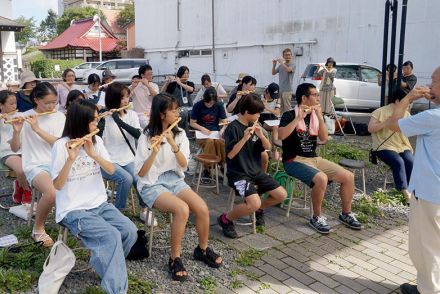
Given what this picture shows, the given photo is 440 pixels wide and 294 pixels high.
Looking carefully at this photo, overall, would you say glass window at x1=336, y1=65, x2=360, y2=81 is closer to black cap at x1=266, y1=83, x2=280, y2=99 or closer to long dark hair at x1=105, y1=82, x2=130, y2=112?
black cap at x1=266, y1=83, x2=280, y2=99

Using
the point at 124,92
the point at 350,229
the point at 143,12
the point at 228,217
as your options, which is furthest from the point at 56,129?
the point at 143,12

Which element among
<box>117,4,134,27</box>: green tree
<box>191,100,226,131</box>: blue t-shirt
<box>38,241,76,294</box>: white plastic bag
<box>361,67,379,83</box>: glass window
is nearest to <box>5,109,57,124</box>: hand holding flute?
<box>38,241,76,294</box>: white plastic bag

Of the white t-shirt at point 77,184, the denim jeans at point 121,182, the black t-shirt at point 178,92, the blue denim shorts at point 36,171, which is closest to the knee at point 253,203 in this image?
the denim jeans at point 121,182

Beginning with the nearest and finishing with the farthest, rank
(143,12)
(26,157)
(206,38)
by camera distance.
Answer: (26,157) < (206,38) < (143,12)

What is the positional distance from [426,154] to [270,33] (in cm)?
1692

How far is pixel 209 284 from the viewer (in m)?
3.33

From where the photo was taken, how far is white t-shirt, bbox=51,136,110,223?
3.13 meters

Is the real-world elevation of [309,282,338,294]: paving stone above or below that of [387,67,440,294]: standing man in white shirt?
below

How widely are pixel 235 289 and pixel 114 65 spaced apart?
21.7 meters

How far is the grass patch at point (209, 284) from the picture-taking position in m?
3.25

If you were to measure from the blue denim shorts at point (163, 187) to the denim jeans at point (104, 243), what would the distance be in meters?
0.43

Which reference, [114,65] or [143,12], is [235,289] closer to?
[114,65]

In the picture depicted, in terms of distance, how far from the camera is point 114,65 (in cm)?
2328

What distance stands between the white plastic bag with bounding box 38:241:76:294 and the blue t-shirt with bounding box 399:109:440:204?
260 centimetres
